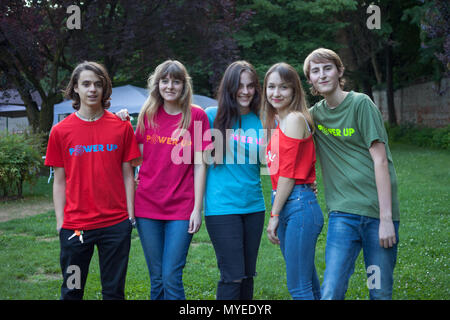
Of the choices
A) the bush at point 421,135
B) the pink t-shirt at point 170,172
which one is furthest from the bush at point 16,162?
the bush at point 421,135

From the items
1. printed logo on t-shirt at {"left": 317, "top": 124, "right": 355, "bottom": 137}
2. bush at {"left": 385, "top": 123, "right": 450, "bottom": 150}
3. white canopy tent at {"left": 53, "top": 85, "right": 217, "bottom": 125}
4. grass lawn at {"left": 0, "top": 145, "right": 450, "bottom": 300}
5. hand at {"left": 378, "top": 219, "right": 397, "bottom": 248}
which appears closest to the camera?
hand at {"left": 378, "top": 219, "right": 397, "bottom": 248}

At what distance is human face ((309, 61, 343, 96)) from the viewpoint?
318 centimetres

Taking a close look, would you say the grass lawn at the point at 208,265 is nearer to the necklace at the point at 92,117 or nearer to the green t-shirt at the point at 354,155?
the green t-shirt at the point at 354,155

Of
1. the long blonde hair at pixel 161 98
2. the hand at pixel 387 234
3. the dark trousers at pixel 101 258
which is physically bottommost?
the dark trousers at pixel 101 258

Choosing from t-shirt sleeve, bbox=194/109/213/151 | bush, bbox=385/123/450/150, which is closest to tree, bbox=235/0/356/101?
bush, bbox=385/123/450/150

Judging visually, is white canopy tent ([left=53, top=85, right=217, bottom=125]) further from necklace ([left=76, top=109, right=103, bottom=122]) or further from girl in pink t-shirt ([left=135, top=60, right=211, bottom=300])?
girl in pink t-shirt ([left=135, top=60, right=211, bottom=300])

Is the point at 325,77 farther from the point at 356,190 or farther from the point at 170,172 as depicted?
the point at 170,172

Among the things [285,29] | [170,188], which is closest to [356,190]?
[170,188]

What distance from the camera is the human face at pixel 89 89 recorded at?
11.4 ft

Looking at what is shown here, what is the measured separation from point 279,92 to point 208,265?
3.22m

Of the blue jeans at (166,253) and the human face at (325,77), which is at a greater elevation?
the human face at (325,77)

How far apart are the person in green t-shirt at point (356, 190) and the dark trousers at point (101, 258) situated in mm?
1408
